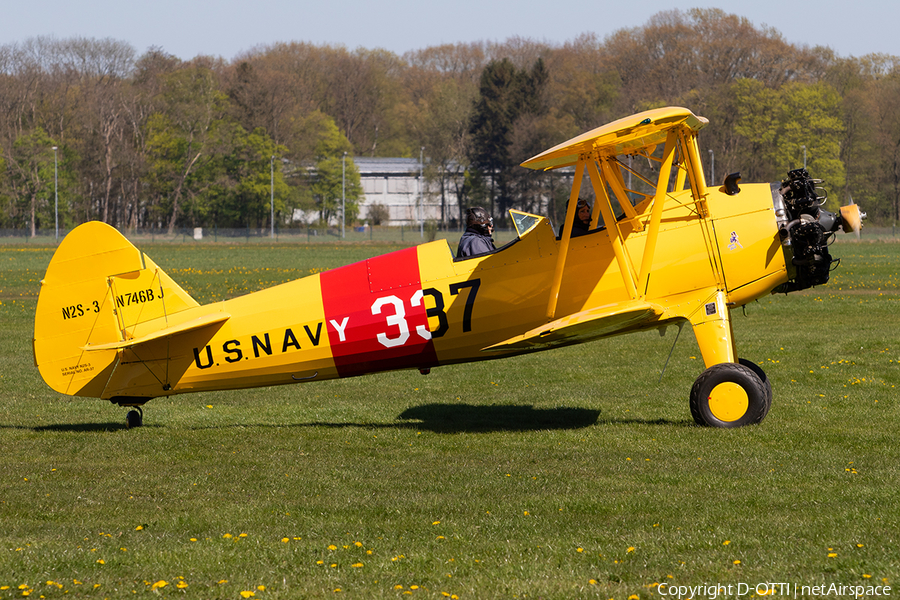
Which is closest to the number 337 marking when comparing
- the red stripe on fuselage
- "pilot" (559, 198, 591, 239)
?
the red stripe on fuselage

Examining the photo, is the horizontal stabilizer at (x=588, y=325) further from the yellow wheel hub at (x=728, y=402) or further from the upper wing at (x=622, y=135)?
the upper wing at (x=622, y=135)

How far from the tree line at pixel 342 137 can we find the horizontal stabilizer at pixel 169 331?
255ft

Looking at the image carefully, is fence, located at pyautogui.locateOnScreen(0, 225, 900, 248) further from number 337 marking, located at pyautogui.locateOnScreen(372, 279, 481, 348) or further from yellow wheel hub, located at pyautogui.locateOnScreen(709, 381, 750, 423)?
yellow wheel hub, located at pyautogui.locateOnScreen(709, 381, 750, 423)

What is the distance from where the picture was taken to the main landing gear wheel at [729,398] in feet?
30.6

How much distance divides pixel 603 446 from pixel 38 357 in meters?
6.43

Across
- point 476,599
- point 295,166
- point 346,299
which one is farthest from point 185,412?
point 295,166

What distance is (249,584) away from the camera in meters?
5.26

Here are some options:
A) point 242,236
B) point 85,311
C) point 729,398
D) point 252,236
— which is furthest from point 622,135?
point 242,236

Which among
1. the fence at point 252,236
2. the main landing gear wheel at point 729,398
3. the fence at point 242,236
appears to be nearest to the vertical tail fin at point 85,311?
the main landing gear wheel at point 729,398

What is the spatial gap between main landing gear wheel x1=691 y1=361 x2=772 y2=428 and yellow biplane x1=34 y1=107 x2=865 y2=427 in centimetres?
1

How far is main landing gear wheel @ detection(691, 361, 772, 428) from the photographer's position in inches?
367

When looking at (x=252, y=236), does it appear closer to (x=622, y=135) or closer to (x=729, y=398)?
(x=622, y=135)

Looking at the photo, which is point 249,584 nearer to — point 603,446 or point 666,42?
point 603,446

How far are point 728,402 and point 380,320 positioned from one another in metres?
3.83
